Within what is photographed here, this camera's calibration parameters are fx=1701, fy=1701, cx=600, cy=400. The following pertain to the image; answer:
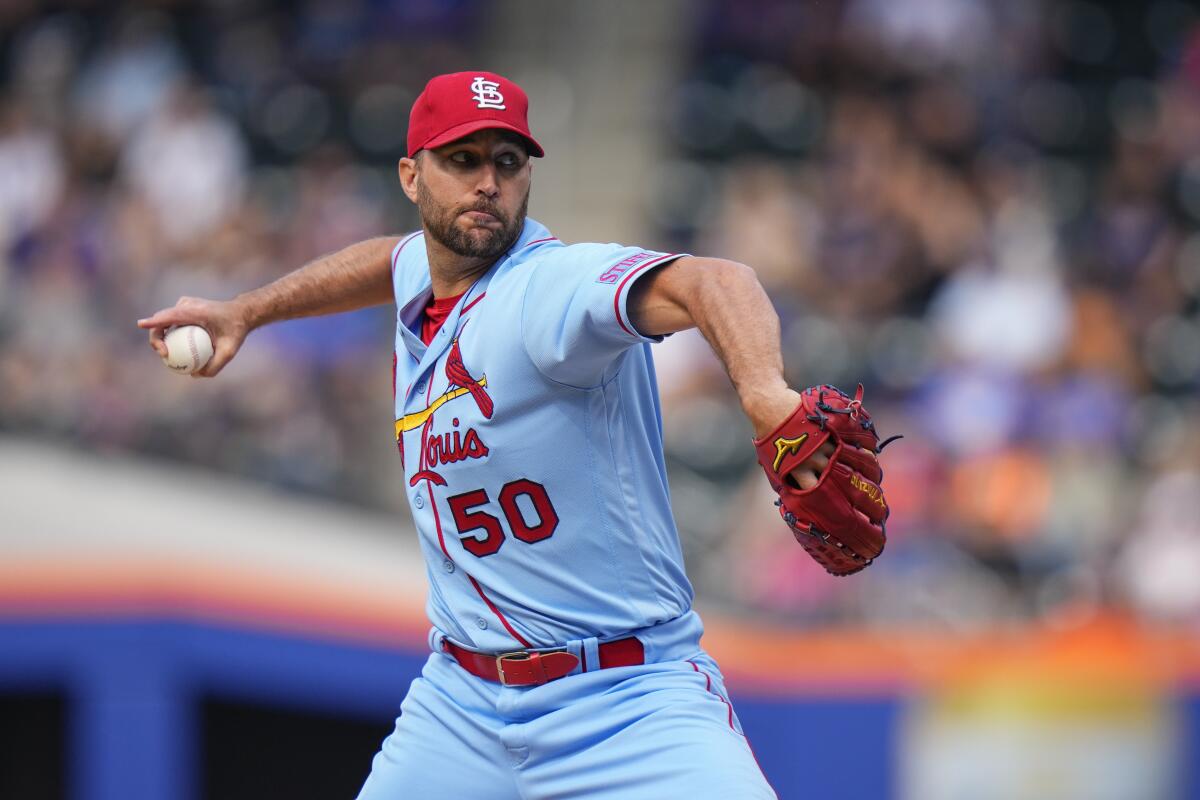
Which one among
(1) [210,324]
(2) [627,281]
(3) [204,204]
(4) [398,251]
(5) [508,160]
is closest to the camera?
(2) [627,281]

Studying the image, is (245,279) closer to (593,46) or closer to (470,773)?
(593,46)

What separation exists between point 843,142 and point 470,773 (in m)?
6.62

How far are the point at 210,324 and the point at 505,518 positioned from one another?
2.80 feet

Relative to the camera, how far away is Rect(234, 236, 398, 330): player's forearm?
3871 millimetres

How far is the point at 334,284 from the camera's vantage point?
154 inches

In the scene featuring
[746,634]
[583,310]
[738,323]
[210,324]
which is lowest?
[746,634]

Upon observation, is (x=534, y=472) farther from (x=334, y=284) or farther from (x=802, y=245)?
(x=802, y=245)

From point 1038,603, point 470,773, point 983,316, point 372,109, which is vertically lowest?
point 470,773

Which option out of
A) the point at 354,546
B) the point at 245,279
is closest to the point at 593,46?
the point at 245,279

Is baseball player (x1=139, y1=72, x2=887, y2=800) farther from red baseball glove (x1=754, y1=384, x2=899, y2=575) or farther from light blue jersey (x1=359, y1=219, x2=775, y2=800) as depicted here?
red baseball glove (x1=754, y1=384, x2=899, y2=575)

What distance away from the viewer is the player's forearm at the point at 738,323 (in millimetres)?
2641

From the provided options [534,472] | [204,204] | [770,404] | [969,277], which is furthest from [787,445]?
[204,204]

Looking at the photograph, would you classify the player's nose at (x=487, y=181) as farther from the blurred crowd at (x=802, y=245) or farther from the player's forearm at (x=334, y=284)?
the blurred crowd at (x=802, y=245)

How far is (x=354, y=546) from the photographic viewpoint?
722cm
